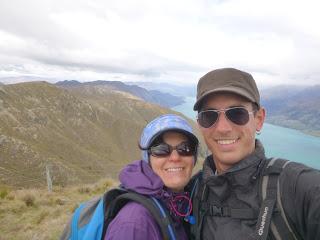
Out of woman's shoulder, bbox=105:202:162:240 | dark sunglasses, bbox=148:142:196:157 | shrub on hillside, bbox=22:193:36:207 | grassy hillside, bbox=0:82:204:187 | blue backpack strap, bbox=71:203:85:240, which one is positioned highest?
dark sunglasses, bbox=148:142:196:157

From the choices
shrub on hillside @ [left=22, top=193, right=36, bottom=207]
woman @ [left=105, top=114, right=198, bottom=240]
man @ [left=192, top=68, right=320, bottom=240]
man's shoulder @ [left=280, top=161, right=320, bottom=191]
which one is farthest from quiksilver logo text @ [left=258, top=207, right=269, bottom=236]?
shrub on hillside @ [left=22, top=193, right=36, bottom=207]

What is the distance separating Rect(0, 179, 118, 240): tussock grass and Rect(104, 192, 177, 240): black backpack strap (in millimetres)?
5502

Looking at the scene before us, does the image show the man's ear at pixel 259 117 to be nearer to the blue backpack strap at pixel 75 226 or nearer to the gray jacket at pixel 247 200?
the gray jacket at pixel 247 200

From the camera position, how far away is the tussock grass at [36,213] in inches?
311

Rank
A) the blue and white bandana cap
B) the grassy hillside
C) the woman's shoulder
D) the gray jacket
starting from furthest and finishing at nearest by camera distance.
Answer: the grassy hillside
the blue and white bandana cap
the woman's shoulder
the gray jacket

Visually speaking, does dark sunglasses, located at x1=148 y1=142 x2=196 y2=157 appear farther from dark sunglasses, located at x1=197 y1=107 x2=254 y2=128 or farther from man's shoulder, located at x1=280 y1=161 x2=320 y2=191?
man's shoulder, located at x1=280 y1=161 x2=320 y2=191

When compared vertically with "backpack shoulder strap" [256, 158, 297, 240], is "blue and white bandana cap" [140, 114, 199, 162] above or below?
above

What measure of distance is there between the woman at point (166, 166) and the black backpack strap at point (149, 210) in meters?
0.05

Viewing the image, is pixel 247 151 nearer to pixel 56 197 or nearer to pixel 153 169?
pixel 153 169

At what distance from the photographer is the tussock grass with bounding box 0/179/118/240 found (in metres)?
7.90

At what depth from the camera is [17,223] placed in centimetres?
901

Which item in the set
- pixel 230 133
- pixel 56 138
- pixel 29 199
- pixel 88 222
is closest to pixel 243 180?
pixel 230 133

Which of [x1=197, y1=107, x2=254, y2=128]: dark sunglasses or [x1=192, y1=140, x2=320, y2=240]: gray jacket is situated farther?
[x1=197, y1=107, x2=254, y2=128]: dark sunglasses

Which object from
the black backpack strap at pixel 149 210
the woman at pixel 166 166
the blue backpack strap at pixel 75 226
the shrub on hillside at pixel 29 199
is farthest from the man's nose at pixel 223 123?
the shrub on hillside at pixel 29 199
